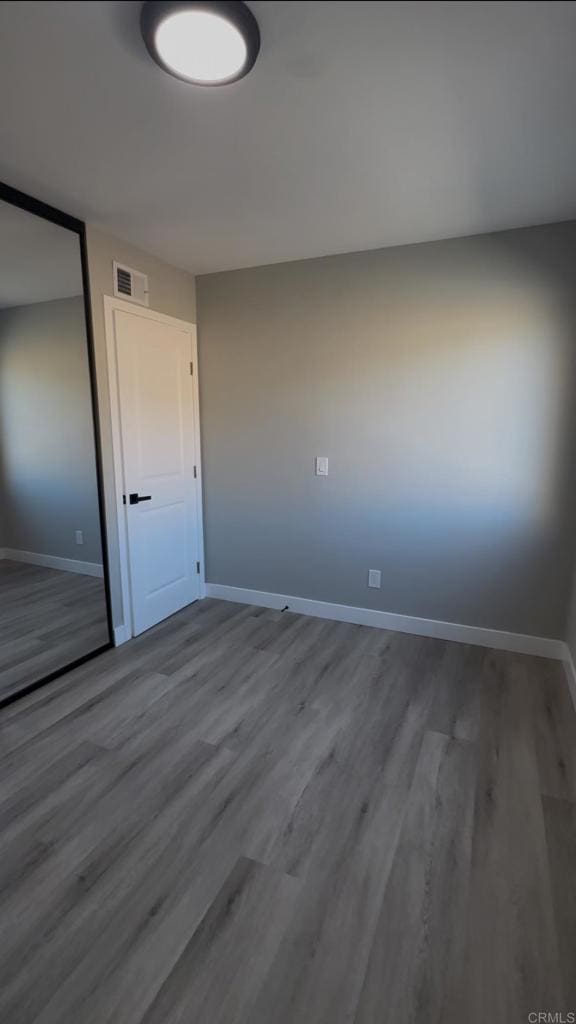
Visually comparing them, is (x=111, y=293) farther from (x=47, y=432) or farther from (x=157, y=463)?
(x=157, y=463)

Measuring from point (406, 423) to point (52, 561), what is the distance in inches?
106

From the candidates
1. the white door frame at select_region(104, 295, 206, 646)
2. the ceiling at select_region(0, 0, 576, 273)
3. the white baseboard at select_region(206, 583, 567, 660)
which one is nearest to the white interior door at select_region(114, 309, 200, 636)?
the white door frame at select_region(104, 295, 206, 646)

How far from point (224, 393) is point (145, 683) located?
83.6 inches

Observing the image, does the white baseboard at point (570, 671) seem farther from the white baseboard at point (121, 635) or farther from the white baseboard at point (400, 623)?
the white baseboard at point (121, 635)

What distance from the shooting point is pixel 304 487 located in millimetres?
3410

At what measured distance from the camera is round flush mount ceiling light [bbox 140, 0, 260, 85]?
1178 mm

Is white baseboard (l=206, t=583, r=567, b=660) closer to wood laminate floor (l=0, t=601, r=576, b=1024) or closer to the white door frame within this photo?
wood laminate floor (l=0, t=601, r=576, b=1024)

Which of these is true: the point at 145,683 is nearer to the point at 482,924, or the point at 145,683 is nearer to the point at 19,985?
the point at 19,985

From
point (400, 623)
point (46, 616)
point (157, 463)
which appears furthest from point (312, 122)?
point (46, 616)

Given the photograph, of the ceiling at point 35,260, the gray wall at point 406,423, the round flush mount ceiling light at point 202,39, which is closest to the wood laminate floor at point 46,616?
the gray wall at point 406,423

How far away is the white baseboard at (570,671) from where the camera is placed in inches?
97.2

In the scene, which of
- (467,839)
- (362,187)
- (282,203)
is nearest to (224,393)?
(282,203)

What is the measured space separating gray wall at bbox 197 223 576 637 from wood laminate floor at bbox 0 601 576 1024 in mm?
Answer: 747

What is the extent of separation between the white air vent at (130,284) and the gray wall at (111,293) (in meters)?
0.04
